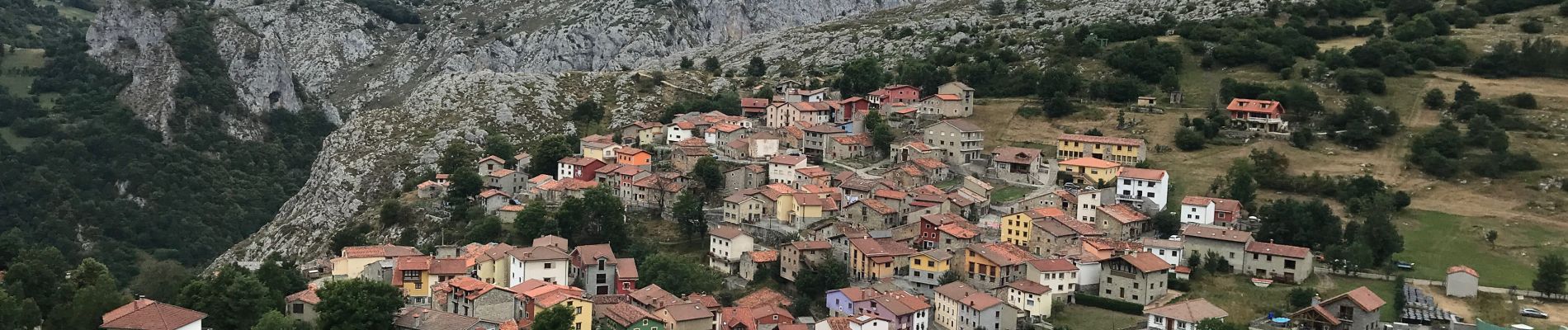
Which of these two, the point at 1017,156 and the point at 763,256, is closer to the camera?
the point at 763,256

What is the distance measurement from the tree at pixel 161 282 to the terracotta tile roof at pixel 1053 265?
34597 mm

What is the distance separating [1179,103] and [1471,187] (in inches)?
794

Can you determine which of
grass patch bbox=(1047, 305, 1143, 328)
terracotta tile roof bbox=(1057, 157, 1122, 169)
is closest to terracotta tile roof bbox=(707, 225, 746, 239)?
grass patch bbox=(1047, 305, 1143, 328)

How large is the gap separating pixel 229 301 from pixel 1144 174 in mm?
41959

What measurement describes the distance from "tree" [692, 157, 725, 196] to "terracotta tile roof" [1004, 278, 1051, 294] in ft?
66.0

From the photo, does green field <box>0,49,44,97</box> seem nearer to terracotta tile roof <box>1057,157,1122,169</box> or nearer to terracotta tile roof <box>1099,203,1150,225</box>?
terracotta tile roof <box>1057,157,1122,169</box>

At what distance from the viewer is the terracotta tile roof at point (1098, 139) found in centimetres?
7844

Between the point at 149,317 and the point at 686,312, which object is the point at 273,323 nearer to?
the point at 149,317

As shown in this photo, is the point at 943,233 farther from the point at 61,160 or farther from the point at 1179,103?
the point at 61,160

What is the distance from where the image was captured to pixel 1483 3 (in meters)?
107

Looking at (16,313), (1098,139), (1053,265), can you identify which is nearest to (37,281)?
(16,313)

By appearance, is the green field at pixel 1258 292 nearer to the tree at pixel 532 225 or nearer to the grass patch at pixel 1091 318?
the grass patch at pixel 1091 318

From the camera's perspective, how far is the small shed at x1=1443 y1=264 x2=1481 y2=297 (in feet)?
196

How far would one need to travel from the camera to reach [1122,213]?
6794 cm
